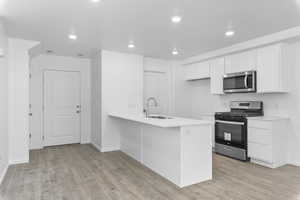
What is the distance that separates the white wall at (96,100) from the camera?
15.4ft

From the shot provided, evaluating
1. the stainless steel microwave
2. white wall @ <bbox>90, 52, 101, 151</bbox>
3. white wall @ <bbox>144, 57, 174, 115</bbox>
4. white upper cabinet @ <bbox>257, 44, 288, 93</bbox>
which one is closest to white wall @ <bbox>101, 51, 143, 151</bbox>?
white wall @ <bbox>90, 52, 101, 151</bbox>

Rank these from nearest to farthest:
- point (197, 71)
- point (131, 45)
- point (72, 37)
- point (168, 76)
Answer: point (72, 37) < point (131, 45) < point (197, 71) < point (168, 76)

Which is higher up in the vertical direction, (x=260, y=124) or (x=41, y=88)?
(x=41, y=88)

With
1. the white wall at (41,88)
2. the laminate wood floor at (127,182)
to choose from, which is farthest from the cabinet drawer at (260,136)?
the white wall at (41,88)

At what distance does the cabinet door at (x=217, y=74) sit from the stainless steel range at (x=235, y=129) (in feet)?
1.71

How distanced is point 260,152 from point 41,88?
5369 millimetres

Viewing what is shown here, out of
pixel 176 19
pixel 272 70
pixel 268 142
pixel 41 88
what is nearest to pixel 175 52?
pixel 176 19

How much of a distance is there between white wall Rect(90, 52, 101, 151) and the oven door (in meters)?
2.90

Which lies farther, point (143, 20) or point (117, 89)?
point (117, 89)

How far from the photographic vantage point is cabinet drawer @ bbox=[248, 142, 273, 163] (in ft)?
11.2

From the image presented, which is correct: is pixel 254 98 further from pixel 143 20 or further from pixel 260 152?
pixel 143 20

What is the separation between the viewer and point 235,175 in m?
3.07

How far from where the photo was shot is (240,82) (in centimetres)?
406

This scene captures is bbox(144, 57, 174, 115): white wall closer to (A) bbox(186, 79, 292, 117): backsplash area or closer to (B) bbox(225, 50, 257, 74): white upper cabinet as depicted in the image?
(A) bbox(186, 79, 292, 117): backsplash area
